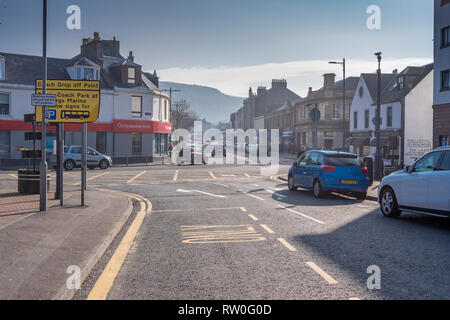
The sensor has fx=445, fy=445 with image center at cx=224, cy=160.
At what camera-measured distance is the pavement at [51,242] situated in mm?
5121

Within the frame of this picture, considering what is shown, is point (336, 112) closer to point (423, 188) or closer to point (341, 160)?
point (341, 160)

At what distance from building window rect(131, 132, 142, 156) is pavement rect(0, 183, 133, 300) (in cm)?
3044

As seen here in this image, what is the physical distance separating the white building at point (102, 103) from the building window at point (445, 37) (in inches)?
1030

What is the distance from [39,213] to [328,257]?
7173mm

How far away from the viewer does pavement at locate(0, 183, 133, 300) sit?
5.12 metres

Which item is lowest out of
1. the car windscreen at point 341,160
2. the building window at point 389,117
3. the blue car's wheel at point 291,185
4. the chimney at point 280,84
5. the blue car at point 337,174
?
the blue car's wheel at point 291,185

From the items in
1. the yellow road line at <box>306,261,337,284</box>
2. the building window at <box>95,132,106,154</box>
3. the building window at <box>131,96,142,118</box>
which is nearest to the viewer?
the yellow road line at <box>306,261,337,284</box>

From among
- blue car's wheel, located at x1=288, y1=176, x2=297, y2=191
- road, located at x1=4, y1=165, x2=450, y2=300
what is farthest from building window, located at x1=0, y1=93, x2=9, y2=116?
road, located at x1=4, y1=165, x2=450, y2=300

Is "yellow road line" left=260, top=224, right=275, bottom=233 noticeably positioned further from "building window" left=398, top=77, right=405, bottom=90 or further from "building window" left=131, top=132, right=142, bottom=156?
"building window" left=398, top=77, right=405, bottom=90

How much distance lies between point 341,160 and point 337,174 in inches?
24.1

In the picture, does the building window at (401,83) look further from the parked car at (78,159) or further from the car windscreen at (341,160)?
the car windscreen at (341,160)

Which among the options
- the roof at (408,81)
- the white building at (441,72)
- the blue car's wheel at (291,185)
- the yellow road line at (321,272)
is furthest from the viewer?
the roof at (408,81)

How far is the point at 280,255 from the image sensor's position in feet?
23.0

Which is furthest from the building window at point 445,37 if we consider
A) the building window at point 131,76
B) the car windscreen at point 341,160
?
the building window at point 131,76
